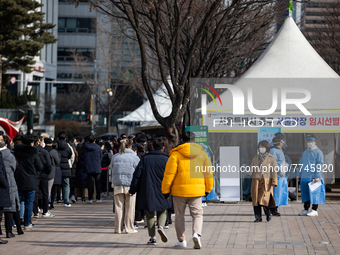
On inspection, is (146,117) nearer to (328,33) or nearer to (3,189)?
(328,33)

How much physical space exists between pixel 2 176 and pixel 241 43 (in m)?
13.7

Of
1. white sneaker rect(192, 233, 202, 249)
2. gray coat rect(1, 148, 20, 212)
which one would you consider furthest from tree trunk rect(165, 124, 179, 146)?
white sneaker rect(192, 233, 202, 249)

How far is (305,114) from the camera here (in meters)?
14.7

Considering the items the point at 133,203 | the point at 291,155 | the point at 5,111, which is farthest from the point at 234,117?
the point at 5,111

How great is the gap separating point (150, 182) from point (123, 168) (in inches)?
52.0

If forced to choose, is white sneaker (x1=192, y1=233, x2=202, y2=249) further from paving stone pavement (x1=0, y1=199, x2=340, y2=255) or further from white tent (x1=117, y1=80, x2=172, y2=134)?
white tent (x1=117, y1=80, x2=172, y2=134)

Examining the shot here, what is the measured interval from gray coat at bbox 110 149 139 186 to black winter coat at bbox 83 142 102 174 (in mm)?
4509

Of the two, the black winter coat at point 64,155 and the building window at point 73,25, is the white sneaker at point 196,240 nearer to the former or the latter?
the black winter coat at point 64,155

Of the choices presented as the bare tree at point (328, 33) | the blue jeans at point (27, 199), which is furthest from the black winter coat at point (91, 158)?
the bare tree at point (328, 33)

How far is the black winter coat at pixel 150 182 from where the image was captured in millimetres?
8625

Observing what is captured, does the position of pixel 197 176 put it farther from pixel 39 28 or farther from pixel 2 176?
pixel 39 28

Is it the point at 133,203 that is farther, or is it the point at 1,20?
the point at 1,20

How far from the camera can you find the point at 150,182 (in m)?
8.70

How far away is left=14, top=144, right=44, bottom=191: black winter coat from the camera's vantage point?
983 centimetres
